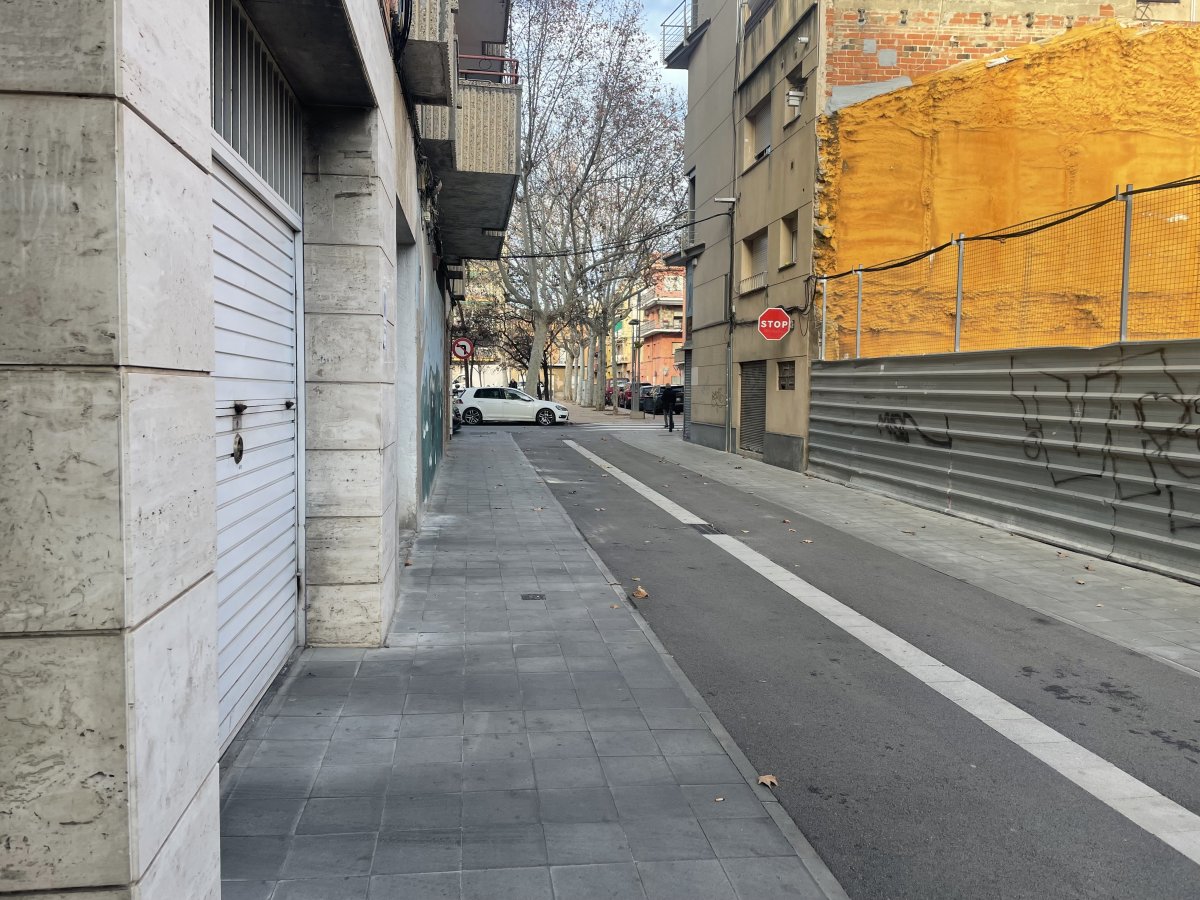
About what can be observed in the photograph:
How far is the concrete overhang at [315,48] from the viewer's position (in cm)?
407

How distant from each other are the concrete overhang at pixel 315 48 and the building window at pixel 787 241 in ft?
45.2

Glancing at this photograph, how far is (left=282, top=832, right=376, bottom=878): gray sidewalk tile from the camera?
308 centimetres

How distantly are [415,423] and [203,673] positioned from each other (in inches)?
305

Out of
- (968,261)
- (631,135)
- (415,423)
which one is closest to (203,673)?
(415,423)

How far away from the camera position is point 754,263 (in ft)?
67.6

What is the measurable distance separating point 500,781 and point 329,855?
83 centimetres

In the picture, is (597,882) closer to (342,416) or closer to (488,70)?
(342,416)

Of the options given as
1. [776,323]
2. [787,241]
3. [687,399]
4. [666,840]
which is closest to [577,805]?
[666,840]

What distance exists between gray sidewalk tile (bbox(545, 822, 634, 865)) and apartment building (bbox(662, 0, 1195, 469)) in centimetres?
1407

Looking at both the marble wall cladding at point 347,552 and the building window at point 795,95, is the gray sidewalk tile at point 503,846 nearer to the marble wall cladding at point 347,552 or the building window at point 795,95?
the marble wall cladding at point 347,552

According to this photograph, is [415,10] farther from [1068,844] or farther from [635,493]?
[635,493]

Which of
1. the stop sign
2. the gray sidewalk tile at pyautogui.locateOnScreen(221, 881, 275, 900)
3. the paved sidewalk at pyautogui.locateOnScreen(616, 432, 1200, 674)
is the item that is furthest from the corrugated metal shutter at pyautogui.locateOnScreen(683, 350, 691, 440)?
the gray sidewalk tile at pyautogui.locateOnScreen(221, 881, 275, 900)

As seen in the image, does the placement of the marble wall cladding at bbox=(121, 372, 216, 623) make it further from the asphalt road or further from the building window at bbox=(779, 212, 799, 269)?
the building window at bbox=(779, 212, 799, 269)

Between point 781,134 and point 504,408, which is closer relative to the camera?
point 781,134
